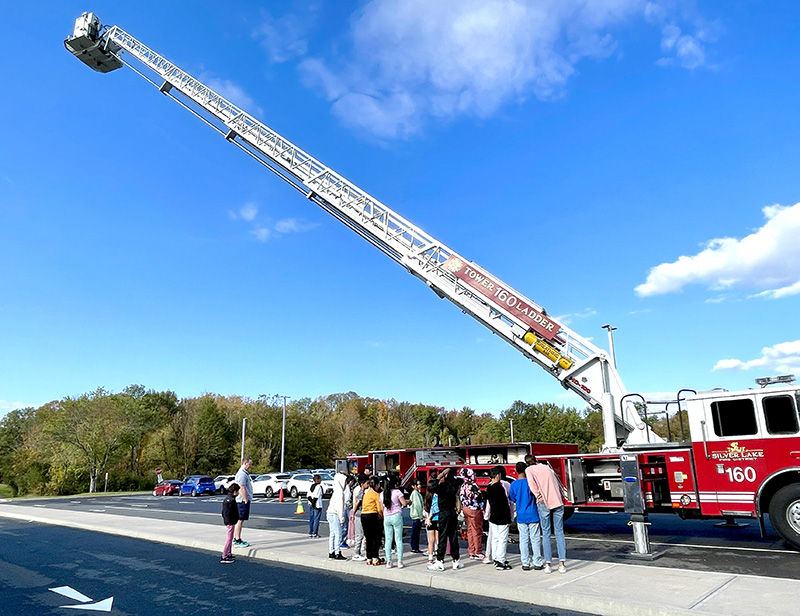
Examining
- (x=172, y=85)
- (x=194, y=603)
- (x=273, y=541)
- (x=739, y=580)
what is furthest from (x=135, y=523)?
(x=739, y=580)

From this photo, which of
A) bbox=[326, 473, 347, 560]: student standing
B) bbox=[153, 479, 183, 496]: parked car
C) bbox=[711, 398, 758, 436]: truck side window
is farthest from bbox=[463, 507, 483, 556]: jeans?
bbox=[153, 479, 183, 496]: parked car

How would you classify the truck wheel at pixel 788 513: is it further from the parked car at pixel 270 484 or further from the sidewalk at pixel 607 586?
the parked car at pixel 270 484

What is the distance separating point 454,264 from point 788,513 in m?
9.17

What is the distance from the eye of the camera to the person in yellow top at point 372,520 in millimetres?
10102

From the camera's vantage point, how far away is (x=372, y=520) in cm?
1019

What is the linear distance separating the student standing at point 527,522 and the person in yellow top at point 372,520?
246 cm

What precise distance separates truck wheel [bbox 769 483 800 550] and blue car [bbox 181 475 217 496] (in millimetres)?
37859

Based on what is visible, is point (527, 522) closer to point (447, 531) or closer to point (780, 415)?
point (447, 531)

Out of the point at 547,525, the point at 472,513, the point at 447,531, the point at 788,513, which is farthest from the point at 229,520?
the point at 788,513

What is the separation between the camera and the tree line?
2105 inches

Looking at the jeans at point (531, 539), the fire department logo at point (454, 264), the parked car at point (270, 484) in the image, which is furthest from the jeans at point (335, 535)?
the parked car at point (270, 484)

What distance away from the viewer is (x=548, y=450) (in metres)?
14.5

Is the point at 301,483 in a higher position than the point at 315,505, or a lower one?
lower

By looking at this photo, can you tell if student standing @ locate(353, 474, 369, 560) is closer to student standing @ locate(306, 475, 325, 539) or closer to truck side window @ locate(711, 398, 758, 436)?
student standing @ locate(306, 475, 325, 539)
